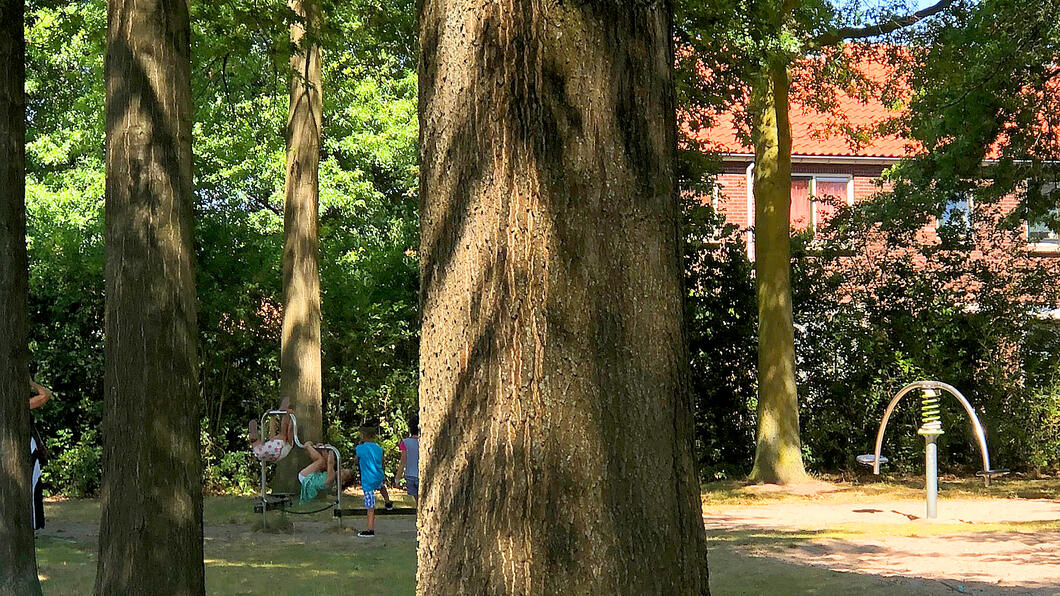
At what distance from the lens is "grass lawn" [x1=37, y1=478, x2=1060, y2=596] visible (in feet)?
30.0

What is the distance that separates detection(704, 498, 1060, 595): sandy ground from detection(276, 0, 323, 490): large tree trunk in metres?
5.32

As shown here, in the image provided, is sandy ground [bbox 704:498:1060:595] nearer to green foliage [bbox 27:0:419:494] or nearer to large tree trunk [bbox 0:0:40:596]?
A: large tree trunk [bbox 0:0:40:596]

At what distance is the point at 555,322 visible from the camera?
2.96 m

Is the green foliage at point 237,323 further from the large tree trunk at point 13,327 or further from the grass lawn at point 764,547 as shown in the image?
the large tree trunk at point 13,327

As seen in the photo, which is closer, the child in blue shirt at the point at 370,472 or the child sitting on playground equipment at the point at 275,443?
the child in blue shirt at the point at 370,472

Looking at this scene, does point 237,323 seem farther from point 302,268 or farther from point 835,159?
point 835,159

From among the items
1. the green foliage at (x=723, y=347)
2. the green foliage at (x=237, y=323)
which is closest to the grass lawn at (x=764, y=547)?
the green foliage at (x=237, y=323)

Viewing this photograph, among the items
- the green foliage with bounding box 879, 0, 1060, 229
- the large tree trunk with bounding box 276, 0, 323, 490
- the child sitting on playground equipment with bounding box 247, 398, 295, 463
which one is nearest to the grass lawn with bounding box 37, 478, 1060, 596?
the child sitting on playground equipment with bounding box 247, 398, 295, 463

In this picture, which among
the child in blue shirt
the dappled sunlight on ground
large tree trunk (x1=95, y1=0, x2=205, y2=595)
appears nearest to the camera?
large tree trunk (x1=95, y1=0, x2=205, y2=595)

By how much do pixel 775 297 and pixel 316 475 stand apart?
26.7 feet

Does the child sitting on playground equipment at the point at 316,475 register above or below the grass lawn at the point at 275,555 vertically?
above

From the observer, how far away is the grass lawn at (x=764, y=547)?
9148 mm

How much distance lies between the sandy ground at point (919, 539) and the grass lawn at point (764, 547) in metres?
0.02

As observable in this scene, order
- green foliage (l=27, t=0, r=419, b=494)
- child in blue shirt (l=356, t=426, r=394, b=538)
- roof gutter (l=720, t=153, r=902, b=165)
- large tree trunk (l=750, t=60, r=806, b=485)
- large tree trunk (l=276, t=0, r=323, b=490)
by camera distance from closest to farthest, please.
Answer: child in blue shirt (l=356, t=426, r=394, b=538) < large tree trunk (l=276, t=0, r=323, b=490) < green foliage (l=27, t=0, r=419, b=494) < large tree trunk (l=750, t=60, r=806, b=485) < roof gutter (l=720, t=153, r=902, b=165)
